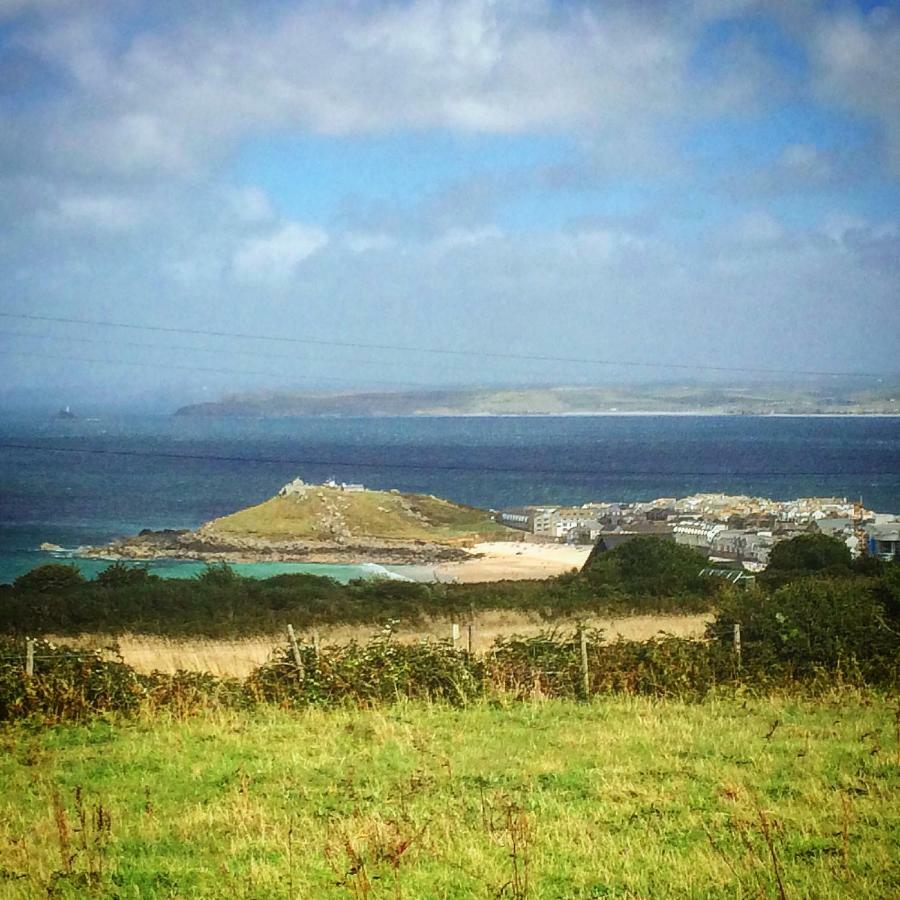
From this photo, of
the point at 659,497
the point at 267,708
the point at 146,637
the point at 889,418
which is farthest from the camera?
the point at 889,418

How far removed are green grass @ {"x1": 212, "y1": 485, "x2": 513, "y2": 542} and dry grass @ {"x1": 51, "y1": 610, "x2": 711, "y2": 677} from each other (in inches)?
424

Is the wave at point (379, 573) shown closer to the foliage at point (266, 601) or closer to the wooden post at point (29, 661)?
the foliage at point (266, 601)

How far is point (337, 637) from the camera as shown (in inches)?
857

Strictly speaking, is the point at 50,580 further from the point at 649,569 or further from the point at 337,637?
the point at 649,569

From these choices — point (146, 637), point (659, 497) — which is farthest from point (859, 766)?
point (659, 497)

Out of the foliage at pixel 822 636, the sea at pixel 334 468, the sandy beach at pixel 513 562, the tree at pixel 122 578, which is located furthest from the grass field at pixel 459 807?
the sea at pixel 334 468

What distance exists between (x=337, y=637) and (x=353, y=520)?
537 inches

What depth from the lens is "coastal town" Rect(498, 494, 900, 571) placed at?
1197 inches

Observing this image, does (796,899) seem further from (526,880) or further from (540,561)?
(540,561)

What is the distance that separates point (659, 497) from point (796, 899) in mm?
36813

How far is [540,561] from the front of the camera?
31.4 meters

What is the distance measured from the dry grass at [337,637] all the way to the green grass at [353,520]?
35.3 feet

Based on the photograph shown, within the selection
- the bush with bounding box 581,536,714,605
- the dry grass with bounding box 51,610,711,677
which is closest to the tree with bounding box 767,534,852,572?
the bush with bounding box 581,536,714,605

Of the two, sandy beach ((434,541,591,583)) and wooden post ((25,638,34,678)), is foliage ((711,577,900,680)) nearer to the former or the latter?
wooden post ((25,638,34,678))
